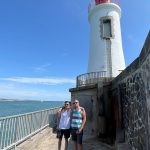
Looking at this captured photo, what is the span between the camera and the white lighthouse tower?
17.5m

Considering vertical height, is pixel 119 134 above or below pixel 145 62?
below

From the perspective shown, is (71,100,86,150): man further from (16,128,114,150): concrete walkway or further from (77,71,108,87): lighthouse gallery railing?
(77,71,108,87): lighthouse gallery railing

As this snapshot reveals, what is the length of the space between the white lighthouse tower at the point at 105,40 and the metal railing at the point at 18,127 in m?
8.33

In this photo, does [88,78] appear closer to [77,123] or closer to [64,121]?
[64,121]

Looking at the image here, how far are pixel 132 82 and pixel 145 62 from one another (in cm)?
187

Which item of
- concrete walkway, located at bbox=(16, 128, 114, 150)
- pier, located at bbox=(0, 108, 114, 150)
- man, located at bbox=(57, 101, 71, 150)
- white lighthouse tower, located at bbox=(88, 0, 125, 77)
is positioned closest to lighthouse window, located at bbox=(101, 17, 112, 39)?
white lighthouse tower, located at bbox=(88, 0, 125, 77)

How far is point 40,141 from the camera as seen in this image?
8.55m

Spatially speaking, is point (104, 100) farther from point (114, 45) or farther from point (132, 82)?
point (114, 45)

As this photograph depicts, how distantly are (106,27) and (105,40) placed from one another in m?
1.23

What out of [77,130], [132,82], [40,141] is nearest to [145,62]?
[132,82]

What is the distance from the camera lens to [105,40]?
1794 centimetres

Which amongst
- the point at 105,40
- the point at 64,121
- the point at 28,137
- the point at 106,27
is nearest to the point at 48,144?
the point at 28,137

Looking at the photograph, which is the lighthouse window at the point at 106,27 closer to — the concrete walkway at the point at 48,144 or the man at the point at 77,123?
the concrete walkway at the point at 48,144

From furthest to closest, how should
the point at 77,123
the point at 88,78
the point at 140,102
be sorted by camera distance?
1. the point at 88,78
2. the point at 77,123
3. the point at 140,102
